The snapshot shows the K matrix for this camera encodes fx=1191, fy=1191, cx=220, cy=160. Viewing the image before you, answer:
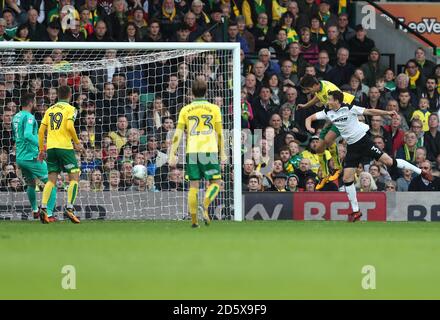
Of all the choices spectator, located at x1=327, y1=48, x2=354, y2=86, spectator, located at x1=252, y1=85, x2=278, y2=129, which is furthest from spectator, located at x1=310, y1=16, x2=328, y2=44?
spectator, located at x1=252, y1=85, x2=278, y2=129

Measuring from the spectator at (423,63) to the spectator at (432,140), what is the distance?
1756mm

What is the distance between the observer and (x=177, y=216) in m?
19.3

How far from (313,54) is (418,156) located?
3.27 m

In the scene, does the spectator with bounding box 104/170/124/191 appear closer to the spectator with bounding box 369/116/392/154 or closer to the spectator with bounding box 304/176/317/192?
the spectator with bounding box 304/176/317/192

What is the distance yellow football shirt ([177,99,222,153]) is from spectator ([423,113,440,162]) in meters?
7.57

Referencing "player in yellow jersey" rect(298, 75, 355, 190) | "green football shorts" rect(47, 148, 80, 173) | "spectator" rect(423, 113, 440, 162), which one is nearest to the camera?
"green football shorts" rect(47, 148, 80, 173)

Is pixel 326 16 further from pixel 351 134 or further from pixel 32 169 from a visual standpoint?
pixel 32 169

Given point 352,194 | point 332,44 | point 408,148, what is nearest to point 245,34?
point 332,44

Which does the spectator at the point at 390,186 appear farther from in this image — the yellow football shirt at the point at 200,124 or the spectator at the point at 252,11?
the yellow football shirt at the point at 200,124

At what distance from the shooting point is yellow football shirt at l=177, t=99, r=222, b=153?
1544 centimetres

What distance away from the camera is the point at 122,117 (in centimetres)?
1994

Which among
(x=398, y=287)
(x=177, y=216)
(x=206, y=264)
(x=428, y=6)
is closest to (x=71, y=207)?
(x=177, y=216)

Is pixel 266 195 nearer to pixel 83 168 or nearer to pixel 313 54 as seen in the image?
pixel 83 168

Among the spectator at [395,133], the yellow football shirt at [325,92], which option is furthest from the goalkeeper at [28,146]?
the spectator at [395,133]
